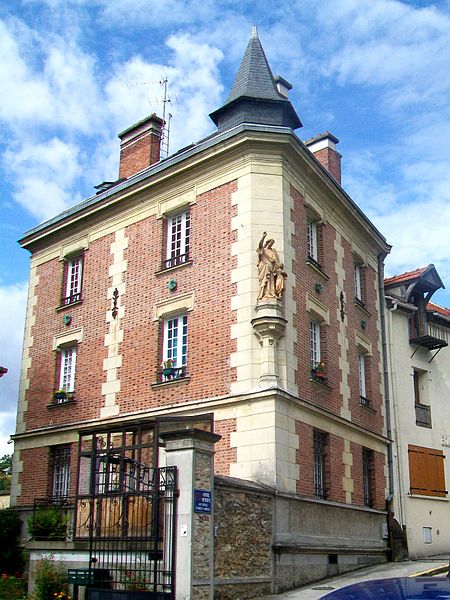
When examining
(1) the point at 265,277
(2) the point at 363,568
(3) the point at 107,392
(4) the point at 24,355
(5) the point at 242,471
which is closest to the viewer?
(5) the point at 242,471

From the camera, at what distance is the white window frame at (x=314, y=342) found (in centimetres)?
1797

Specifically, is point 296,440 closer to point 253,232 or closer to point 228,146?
point 253,232

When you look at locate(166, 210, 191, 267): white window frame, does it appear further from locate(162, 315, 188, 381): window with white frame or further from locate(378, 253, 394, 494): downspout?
locate(378, 253, 394, 494): downspout

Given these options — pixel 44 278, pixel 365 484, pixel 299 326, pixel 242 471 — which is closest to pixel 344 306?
pixel 299 326

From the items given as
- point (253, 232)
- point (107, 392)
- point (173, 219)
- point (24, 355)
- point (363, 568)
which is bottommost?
point (363, 568)

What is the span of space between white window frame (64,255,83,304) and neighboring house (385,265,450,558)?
9.18m

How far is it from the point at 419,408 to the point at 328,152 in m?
8.31

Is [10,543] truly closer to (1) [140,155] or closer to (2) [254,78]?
(1) [140,155]

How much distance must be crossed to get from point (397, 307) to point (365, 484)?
5828 millimetres

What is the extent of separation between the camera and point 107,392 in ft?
61.9

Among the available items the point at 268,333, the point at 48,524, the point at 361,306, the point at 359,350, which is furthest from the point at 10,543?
the point at 361,306

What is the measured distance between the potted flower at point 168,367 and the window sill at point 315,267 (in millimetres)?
4034

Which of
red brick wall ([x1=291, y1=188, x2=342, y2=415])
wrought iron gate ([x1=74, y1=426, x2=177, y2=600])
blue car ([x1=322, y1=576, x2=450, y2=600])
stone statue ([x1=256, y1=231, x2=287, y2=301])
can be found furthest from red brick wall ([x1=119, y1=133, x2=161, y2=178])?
blue car ([x1=322, y1=576, x2=450, y2=600])

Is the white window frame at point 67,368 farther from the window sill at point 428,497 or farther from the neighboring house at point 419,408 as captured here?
the window sill at point 428,497
